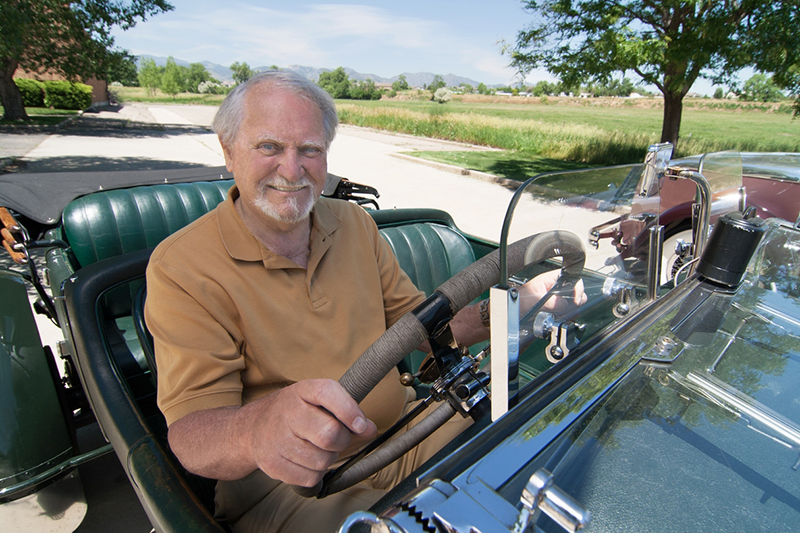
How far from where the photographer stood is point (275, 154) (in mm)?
1387

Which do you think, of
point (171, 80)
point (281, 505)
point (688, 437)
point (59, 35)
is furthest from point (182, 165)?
point (171, 80)

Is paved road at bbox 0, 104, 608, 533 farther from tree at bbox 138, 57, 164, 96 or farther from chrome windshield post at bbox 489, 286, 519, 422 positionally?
tree at bbox 138, 57, 164, 96

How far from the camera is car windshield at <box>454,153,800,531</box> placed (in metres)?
0.71

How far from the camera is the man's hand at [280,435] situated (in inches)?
30.2

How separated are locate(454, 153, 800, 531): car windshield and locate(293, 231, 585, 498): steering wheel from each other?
4 cm

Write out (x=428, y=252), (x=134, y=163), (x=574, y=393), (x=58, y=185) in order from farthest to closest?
(x=134, y=163) → (x=58, y=185) → (x=428, y=252) → (x=574, y=393)

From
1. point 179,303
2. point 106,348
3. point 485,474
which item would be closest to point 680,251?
point 485,474

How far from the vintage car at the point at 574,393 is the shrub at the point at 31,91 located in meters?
31.5

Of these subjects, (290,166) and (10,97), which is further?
(10,97)

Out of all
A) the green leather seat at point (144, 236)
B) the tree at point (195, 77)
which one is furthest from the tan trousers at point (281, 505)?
the tree at point (195, 77)

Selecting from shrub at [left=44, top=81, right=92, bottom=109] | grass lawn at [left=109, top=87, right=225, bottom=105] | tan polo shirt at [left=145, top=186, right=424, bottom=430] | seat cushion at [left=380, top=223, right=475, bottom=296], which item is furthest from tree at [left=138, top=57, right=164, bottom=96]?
tan polo shirt at [left=145, top=186, right=424, bottom=430]

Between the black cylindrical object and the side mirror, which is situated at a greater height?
the side mirror

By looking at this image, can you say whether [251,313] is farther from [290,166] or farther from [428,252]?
[428,252]

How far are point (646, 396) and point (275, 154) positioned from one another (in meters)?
1.15
